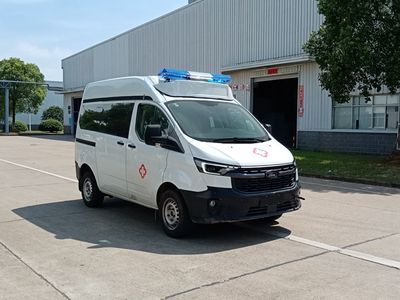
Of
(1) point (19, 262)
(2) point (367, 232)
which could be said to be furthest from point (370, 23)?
(1) point (19, 262)

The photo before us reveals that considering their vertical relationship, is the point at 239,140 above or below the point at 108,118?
below

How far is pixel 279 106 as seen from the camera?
3225 centimetres

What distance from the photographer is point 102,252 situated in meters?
6.13

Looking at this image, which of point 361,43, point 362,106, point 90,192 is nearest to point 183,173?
point 90,192

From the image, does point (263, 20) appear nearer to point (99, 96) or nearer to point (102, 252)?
point (99, 96)

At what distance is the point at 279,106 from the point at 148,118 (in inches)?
1005

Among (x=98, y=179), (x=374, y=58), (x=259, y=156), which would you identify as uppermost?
(x=374, y=58)

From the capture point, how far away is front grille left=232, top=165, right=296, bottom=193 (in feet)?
21.1

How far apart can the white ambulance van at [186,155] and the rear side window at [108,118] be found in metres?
0.02

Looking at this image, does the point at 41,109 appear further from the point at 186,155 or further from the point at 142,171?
the point at 186,155

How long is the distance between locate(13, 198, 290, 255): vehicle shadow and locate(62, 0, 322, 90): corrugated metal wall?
60.9ft

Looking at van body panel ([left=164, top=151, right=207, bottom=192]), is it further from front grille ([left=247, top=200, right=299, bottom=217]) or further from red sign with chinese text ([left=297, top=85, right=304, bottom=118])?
red sign with chinese text ([left=297, top=85, right=304, bottom=118])

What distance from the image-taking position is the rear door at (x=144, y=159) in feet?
23.2

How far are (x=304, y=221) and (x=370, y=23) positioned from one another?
38.8 feet
